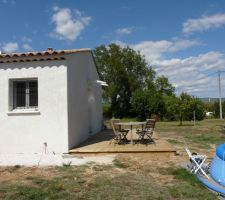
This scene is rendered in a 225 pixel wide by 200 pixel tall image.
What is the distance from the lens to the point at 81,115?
1497cm

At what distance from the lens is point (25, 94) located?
12.6m

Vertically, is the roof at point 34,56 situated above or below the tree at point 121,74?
below

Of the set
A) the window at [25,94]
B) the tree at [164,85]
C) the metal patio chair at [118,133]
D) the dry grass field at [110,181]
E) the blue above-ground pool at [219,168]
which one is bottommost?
the dry grass field at [110,181]

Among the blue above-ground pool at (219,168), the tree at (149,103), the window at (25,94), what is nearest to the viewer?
the blue above-ground pool at (219,168)

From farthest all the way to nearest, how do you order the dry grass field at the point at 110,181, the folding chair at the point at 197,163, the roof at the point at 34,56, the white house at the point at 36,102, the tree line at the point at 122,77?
the tree line at the point at 122,77 → the white house at the point at 36,102 → the roof at the point at 34,56 → the folding chair at the point at 197,163 → the dry grass field at the point at 110,181

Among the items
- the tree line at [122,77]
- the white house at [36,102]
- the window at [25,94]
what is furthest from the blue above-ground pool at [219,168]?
the tree line at [122,77]

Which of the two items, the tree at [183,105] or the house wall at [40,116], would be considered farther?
the tree at [183,105]

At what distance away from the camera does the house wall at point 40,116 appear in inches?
476

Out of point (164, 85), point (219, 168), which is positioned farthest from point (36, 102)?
point (164, 85)

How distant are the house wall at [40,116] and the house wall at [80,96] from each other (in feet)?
1.48

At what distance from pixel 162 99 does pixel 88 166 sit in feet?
A: 83.9

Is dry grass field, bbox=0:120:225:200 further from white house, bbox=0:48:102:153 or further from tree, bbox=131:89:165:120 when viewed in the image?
tree, bbox=131:89:165:120

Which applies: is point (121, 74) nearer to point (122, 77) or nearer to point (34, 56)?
point (122, 77)

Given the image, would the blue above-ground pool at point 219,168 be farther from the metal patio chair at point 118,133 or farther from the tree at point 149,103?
the tree at point 149,103
